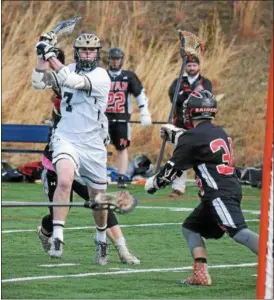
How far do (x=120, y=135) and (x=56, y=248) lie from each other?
878 cm

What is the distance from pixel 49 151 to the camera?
492 inches

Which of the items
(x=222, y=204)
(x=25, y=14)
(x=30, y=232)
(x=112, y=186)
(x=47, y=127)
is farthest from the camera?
(x=25, y=14)

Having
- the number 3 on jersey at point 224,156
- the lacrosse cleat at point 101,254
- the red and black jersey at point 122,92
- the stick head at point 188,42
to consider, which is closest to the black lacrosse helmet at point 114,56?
the red and black jersey at point 122,92

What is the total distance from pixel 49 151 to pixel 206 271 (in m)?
2.57

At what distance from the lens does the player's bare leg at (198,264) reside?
10414 millimetres

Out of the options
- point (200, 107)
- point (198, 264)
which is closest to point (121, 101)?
point (200, 107)

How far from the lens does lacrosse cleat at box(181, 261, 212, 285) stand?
10406mm

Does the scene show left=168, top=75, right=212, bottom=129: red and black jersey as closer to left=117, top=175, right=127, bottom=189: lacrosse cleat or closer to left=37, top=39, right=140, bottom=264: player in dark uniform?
left=117, top=175, right=127, bottom=189: lacrosse cleat

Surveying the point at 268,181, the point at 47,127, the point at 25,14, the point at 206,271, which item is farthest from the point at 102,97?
the point at 25,14

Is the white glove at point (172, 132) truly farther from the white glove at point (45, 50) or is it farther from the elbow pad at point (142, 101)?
the elbow pad at point (142, 101)

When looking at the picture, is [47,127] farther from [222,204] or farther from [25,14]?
[222,204]

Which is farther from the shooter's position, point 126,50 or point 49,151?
point 126,50

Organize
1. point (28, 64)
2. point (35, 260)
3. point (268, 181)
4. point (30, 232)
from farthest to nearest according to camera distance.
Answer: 1. point (28, 64)
2. point (30, 232)
3. point (35, 260)
4. point (268, 181)

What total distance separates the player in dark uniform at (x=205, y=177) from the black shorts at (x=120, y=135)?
388 inches
